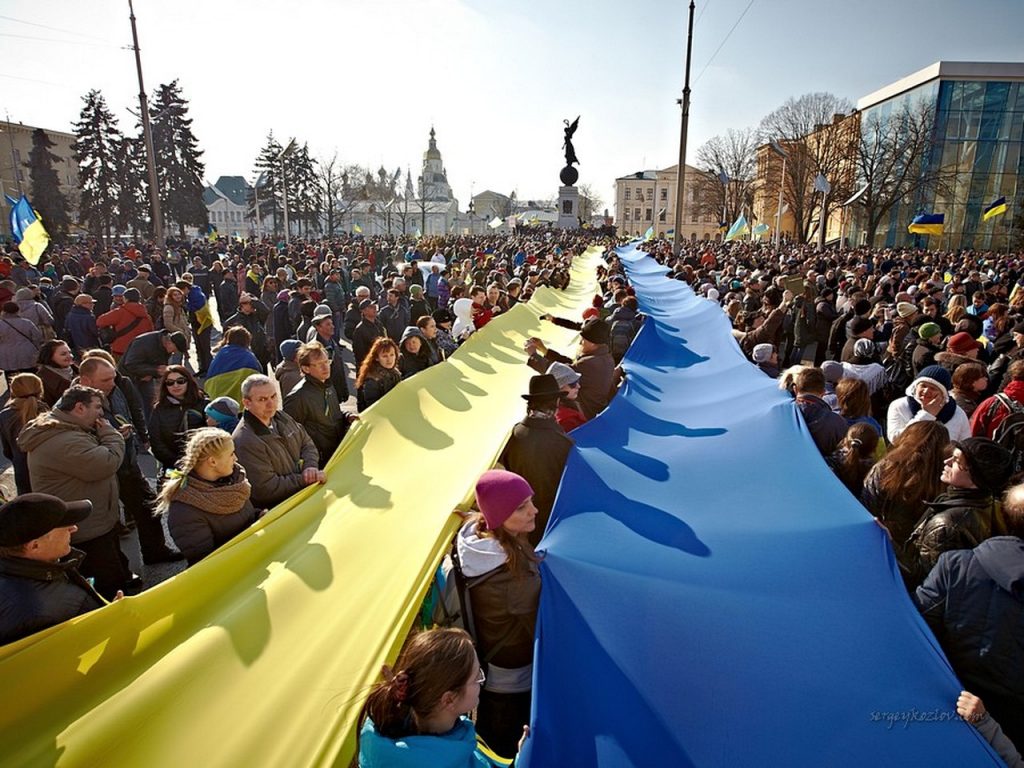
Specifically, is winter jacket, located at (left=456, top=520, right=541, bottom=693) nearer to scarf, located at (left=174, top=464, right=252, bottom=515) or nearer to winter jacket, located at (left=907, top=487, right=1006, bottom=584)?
scarf, located at (left=174, top=464, right=252, bottom=515)

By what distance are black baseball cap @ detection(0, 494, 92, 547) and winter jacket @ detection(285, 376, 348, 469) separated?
8.46ft

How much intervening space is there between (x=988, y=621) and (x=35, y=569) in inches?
161

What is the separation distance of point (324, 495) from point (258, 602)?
4.07 feet

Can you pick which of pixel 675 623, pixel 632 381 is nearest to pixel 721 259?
pixel 632 381

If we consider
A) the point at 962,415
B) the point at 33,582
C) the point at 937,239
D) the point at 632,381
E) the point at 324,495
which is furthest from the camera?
the point at 937,239

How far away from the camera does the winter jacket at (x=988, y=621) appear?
2.45 m

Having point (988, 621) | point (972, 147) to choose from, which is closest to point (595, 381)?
point (988, 621)

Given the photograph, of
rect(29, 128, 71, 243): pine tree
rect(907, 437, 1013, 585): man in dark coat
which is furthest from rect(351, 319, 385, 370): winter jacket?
rect(29, 128, 71, 243): pine tree

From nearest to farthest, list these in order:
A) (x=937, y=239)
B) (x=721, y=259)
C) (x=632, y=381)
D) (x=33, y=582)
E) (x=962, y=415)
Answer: (x=33, y=582), (x=962, y=415), (x=632, y=381), (x=721, y=259), (x=937, y=239)

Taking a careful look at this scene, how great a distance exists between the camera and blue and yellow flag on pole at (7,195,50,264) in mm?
13094

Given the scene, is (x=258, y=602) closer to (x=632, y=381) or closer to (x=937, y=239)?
(x=632, y=381)

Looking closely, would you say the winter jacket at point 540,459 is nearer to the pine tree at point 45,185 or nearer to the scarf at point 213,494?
the scarf at point 213,494

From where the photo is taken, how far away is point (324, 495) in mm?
4086

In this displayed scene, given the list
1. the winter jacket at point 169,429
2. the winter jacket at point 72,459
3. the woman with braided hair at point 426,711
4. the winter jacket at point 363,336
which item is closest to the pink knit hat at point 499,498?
the woman with braided hair at point 426,711
